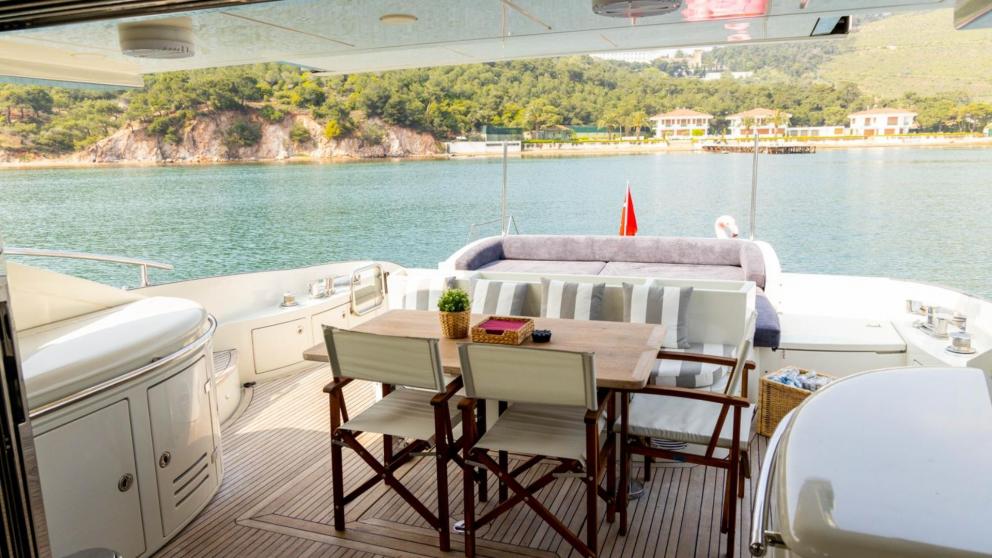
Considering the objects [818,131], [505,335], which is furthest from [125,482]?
[818,131]

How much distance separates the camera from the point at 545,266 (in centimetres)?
544

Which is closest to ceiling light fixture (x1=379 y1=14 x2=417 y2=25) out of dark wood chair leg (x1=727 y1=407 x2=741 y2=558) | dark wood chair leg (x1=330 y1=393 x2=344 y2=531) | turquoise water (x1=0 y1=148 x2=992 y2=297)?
dark wood chair leg (x1=330 y1=393 x2=344 y2=531)

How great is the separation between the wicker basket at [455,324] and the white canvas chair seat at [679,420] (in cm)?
71

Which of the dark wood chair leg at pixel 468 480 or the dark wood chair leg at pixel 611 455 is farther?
the dark wood chair leg at pixel 611 455

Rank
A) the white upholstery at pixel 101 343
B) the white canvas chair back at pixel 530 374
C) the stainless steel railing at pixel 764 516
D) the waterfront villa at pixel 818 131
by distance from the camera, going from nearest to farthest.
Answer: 1. the stainless steel railing at pixel 764 516
2. the white upholstery at pixel 101 343
3. the white canvas chair back at pixel 530 374
4. the waterfront villa at pixel 818 131

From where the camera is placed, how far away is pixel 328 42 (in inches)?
119

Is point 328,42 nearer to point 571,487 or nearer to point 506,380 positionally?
point 506,380

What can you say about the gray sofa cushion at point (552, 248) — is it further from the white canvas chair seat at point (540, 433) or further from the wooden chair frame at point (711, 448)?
the white canvas chair seat at point (540, 433)

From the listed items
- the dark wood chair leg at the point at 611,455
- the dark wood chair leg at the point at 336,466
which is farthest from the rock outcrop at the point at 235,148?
the dark wood chair leg at the point at 611,455

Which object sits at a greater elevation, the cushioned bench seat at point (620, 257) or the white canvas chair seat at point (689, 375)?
the cushioned bench seat at point (620, 257)

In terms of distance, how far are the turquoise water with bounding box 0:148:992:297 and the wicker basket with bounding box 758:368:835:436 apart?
946 inches

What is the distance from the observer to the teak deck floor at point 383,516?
238 cm

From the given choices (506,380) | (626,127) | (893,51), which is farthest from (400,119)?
(506,380)

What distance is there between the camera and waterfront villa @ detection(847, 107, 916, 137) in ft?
97.0
